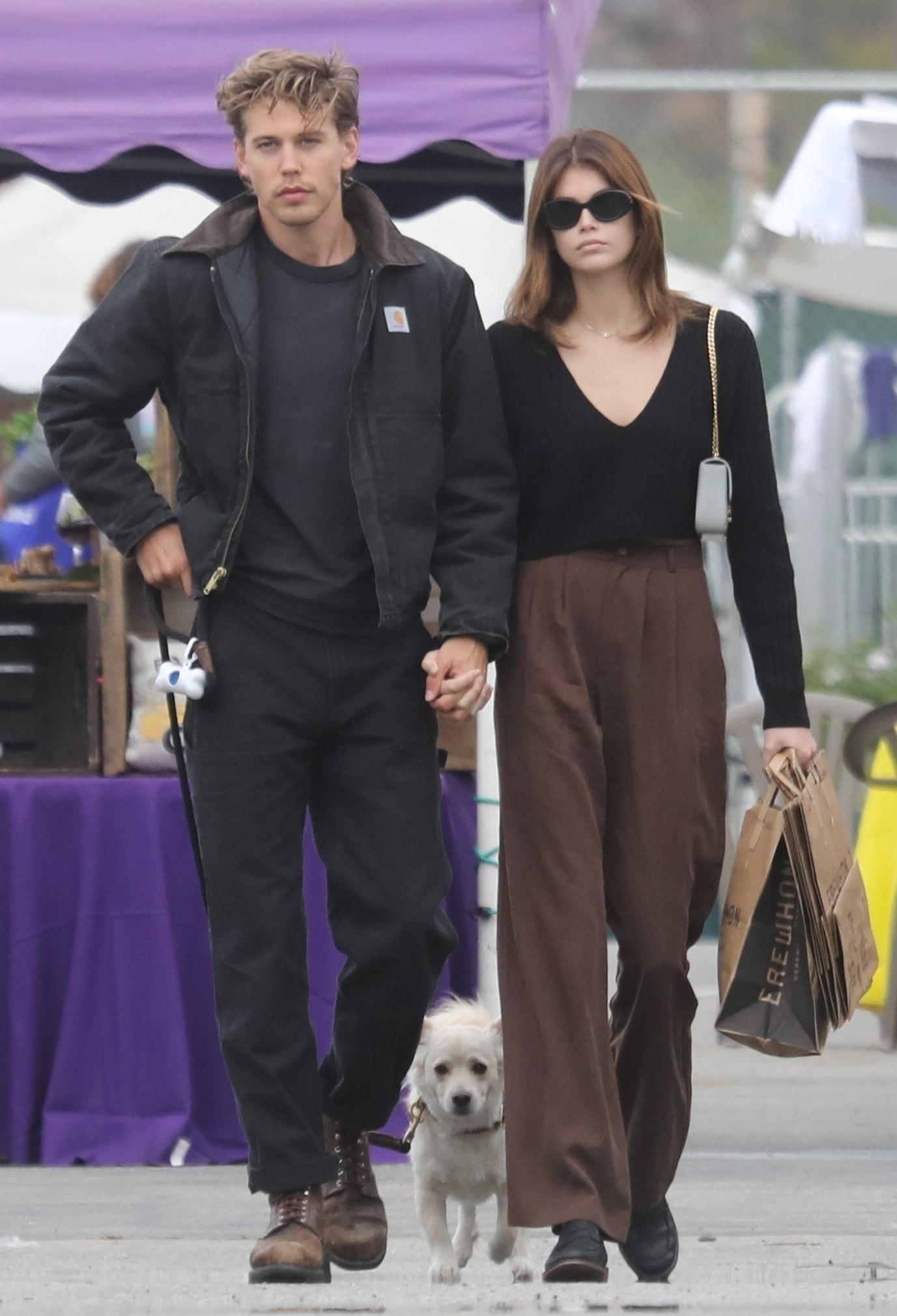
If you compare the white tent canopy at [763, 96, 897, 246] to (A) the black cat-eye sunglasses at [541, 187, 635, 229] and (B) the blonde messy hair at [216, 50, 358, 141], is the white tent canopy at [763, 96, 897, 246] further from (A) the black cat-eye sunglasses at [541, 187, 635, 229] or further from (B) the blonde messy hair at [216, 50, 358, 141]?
(B) the blonde messy hair at [216, 50, 358, 141]

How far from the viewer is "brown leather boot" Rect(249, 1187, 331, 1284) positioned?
3.74 metres

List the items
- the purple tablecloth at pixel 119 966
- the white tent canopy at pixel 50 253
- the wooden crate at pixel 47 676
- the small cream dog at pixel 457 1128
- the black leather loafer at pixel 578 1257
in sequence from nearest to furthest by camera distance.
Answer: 1. the black leather loafer at pixel 578 1257
2. the small cream dog at pixel 457 1128
3. the purple tablecloth at pixel 119 966
4. the wooden crate at pixel 47 676
5. the white tent canopy at pixel 50 253

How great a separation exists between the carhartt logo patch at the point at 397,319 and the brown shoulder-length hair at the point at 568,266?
250mm

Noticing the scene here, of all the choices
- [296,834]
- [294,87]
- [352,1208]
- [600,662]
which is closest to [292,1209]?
[352,1208]

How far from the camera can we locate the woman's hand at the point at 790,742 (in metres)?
4.08

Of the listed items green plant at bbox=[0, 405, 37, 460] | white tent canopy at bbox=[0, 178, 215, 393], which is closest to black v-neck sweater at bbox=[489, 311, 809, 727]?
green plant at bbox=[0, 405, 37, 460]

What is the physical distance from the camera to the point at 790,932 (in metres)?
4.00

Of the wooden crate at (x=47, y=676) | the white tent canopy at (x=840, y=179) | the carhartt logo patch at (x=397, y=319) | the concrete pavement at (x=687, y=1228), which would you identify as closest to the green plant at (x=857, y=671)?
the white tent canopy at (x=840, y=179)

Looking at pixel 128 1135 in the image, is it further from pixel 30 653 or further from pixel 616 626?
pixel 616 626

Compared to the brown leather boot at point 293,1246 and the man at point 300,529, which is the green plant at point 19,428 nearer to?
the man at point 300,529

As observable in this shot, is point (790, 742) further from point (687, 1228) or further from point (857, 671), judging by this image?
point (857, 671)

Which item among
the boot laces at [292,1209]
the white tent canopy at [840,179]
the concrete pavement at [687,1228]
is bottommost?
the concrete pavement at [687,1228]

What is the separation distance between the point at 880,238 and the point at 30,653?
488 centimetres

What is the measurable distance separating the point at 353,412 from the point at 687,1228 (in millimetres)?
2165
